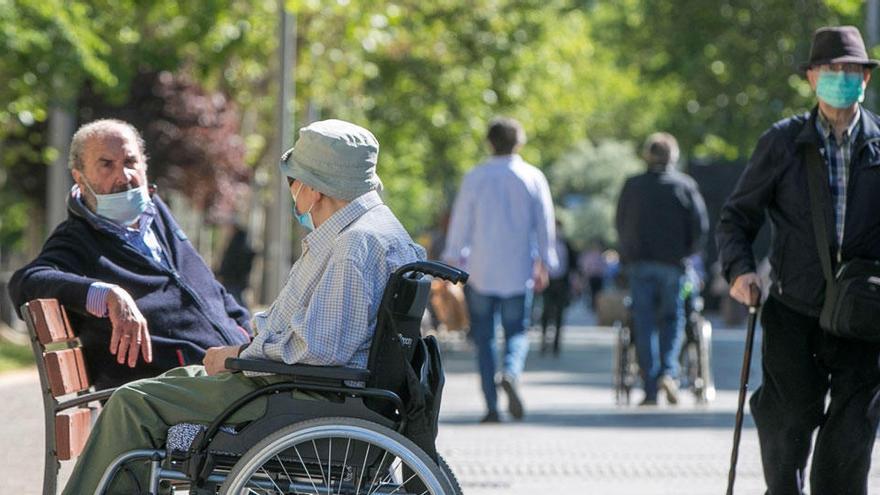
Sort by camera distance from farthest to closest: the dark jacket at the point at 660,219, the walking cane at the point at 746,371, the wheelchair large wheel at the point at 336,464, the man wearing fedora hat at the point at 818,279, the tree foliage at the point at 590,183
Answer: the tree foliage at the point at 590,183 < the dark jacket at the point at 660,219 < the walking cane at the point at 746,371 < the man wearing fedora hat at the point at 818,279 < the wheelchair large wheel at the point at 336,464

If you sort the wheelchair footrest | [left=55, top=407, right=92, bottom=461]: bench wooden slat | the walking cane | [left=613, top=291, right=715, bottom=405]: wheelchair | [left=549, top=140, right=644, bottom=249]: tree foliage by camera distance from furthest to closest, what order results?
[left=549, top=140, right=644, bottom=249]: tree foliage
[left=613, top=291, right=715, bottom=405]: wheelchair
the walking cane
[left=55, top=407, right=92, bottom=461]: bench wooden slat
the wheelchair footrest

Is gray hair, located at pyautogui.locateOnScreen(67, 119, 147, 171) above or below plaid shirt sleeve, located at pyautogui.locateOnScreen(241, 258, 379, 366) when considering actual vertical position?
above

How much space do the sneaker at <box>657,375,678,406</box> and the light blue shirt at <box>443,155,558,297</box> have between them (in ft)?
5.91

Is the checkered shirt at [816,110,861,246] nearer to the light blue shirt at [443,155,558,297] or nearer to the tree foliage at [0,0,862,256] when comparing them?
the light blue shirt at [443,155,558,297]

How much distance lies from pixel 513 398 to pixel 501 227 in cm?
112

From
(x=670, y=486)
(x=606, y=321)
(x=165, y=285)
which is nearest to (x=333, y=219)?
(x=165, y=285)

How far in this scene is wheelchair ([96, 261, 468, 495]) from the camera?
5535mm

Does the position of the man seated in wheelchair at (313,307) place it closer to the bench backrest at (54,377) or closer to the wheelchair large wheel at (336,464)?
the wheelchair large wheel at (336,464)

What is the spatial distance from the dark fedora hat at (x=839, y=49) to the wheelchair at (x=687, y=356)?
300 inches

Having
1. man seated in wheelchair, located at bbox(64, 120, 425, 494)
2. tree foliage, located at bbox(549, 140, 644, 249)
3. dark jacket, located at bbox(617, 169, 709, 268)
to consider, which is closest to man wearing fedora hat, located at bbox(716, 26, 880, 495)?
man seated in wheelchair, located at bbox(64, 120, 425, 494)

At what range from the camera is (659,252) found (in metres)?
14.3

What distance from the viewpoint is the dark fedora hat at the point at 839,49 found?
22.8 ft

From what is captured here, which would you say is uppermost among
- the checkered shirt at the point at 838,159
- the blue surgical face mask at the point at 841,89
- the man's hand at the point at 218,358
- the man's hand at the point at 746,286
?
the blue surgical face mask at the point at 841,89

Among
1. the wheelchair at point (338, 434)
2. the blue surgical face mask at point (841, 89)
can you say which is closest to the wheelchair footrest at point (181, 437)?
the wheelchair at point (338, 434)
